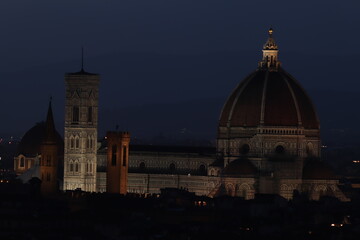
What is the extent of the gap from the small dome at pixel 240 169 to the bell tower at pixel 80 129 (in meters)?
12.2

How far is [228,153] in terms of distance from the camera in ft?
575

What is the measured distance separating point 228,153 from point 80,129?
36.5ft

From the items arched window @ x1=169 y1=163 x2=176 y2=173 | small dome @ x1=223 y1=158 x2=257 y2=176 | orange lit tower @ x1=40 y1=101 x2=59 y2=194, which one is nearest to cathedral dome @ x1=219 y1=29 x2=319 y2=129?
small dome @ x1=223 y1=158 x2=257 y2=176

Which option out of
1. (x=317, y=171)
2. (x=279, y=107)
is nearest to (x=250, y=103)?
(x=279, y=107)

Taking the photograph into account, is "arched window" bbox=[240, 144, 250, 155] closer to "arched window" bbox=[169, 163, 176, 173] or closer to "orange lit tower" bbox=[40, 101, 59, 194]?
"arched window" bbox=[169, 163, 176, 173]

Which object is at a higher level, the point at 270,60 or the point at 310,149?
the point at 270,60

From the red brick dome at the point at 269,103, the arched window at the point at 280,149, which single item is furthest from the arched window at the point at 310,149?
the arched window at the point at 280,149

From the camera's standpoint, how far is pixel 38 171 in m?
177

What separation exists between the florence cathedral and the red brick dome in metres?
0.07

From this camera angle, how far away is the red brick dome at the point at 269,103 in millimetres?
172750

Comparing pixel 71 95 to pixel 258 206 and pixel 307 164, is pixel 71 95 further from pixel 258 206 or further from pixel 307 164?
pixel 258 206

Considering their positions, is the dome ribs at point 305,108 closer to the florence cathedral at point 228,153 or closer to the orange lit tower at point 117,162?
the florence cathedral at point 228,153

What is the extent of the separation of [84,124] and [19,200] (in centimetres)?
3535

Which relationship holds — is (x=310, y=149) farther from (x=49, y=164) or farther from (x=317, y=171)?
(x=49, y=164)
